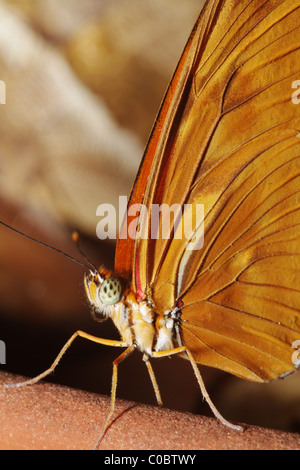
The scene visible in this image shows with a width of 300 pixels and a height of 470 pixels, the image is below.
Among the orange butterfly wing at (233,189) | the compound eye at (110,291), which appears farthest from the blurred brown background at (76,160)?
the compound eye at (110,291)

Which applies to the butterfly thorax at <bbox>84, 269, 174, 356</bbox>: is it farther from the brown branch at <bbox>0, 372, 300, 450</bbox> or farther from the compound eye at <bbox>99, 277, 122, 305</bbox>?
the brown branch at <bbox>0, 372, 300, 450</bbox>

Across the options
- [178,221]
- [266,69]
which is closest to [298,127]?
[266,69]

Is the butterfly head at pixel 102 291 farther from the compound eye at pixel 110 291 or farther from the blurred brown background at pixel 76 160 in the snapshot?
the blurred brown background at pixel 76 160

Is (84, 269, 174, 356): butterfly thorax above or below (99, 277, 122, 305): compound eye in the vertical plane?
below

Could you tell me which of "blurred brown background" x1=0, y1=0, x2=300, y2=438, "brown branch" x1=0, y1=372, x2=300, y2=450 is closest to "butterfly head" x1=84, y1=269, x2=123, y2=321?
"brown branch" x1=0, y1=372, x2=300, y2=450

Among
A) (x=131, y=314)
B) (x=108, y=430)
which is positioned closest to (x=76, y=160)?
(x=131, y=314)

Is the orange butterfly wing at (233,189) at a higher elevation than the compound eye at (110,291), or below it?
higher

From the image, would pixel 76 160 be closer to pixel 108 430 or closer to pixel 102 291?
pixel 102 291
